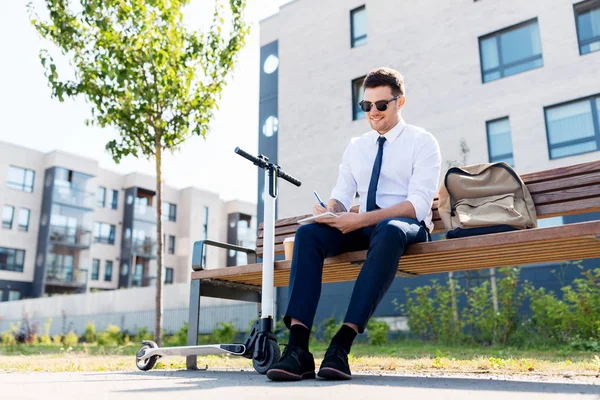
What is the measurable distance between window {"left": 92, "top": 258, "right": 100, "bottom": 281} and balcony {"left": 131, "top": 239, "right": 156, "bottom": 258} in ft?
7.90

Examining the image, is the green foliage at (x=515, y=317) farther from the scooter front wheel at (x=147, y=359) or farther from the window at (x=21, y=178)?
the window at (x=21, y=178)

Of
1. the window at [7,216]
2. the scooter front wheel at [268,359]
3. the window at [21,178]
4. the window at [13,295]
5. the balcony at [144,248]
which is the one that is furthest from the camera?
the balcony at [144,248]

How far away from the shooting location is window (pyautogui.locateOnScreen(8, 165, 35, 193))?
32.4 m

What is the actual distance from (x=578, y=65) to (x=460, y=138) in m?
2.99

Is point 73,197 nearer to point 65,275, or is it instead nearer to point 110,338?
point 65,275

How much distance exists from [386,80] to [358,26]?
1386 cm

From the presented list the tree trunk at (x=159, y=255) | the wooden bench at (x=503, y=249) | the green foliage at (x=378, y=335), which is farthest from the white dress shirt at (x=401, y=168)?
the green foliage at (x=378, y=335)

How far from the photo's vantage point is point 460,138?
44.4 feet

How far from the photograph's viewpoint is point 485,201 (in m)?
3.12

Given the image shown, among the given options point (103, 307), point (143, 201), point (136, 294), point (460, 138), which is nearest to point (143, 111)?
point (460, 138)

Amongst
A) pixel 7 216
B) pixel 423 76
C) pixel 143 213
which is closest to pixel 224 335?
pixel 423 76

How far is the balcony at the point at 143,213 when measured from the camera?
3782 centimetres

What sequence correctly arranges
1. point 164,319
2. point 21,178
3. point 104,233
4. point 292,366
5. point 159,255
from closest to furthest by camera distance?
point 292,366 < point 159,255 < point 164,319 < point 21,178 < point 104,233

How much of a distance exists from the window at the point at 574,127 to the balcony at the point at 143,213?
30510mm
